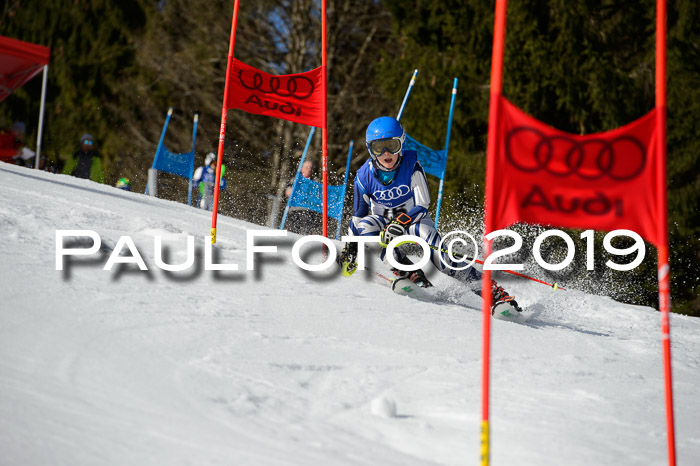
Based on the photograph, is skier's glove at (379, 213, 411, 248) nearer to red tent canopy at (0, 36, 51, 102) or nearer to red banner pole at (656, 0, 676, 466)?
red banner pole at (656, 0, 676, 466)

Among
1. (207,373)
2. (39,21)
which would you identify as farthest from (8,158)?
(39,21)

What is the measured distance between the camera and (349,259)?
254 inches

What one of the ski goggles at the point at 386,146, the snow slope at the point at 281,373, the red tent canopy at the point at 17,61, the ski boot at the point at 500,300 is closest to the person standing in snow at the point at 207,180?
the red tent canopy at the point at 17,61

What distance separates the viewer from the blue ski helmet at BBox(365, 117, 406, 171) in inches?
237

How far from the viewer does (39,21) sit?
24.5m

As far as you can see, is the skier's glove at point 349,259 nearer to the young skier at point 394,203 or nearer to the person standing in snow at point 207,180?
the young skier at point 394,203

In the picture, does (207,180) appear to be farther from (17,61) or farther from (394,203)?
(394,203)

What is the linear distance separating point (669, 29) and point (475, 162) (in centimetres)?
436

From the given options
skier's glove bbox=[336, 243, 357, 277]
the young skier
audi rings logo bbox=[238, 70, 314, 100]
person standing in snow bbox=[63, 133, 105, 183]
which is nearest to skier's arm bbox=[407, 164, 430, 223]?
the young skier

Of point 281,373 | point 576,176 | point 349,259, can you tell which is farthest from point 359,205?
point 576,176

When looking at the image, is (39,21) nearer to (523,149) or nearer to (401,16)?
(401,16)

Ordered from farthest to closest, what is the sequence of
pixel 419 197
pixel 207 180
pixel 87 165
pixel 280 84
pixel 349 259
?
1. pixel 87 165
2. pixel 207 180
3. pixel 280 84
4. pixel 349 259
5. pixel 419 197

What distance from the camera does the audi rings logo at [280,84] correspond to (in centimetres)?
674

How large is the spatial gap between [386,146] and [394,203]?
531 millimetres
